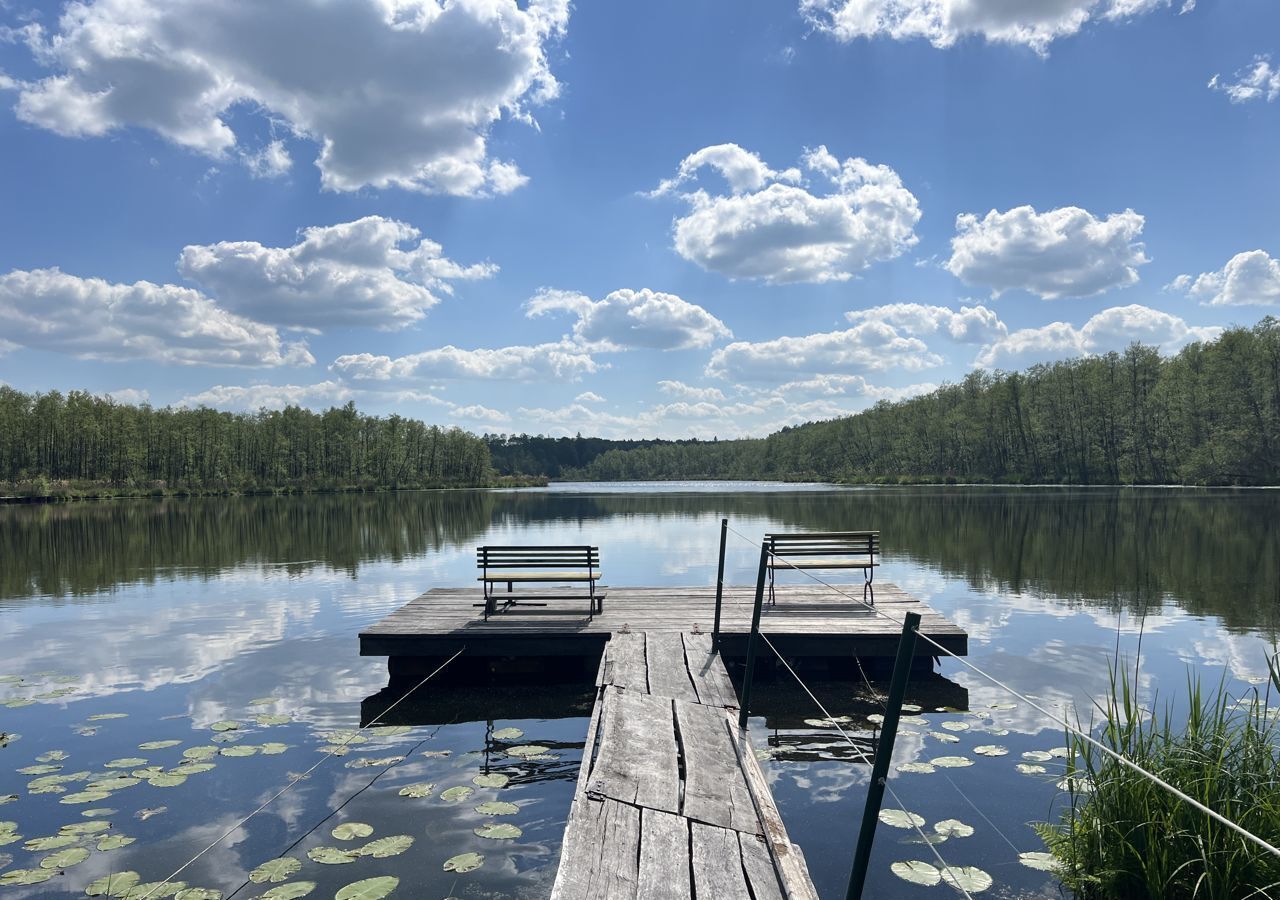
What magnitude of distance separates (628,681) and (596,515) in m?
43.6

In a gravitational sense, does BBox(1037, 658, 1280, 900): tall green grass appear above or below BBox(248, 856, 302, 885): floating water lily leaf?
above

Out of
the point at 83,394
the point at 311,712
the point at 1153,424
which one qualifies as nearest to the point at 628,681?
the point at 311,712

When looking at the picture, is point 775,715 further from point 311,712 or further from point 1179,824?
point 311,712

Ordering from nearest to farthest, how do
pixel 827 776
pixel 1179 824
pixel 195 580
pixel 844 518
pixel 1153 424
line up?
pixel 1179 824 < pixel 827 776 < pixel 195 580 < pixel 844 518 < pixel 1153 424

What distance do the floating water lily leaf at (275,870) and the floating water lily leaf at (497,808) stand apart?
165cm

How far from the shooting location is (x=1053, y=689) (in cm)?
1115

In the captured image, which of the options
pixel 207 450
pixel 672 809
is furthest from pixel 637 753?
pixel 207 450

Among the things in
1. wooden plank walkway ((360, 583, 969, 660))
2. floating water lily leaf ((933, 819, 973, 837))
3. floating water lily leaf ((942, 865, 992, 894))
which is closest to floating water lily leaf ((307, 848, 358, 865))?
floating water lily leaf ((942, 865, 992, 894))

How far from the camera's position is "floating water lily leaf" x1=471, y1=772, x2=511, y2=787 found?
26.2 ft

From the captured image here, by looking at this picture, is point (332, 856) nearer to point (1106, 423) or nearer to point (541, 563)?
point (541, 563)

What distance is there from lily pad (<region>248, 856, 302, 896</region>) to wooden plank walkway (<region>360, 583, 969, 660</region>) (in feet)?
18.1

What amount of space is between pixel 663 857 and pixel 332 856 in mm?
3114

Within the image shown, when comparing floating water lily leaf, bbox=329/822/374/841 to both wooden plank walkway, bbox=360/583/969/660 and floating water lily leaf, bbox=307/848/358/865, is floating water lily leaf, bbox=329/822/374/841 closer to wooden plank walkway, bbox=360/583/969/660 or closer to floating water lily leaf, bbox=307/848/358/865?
floating water lily leaf, bbox=307/848/358/865

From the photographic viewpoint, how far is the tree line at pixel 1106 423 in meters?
72.2
